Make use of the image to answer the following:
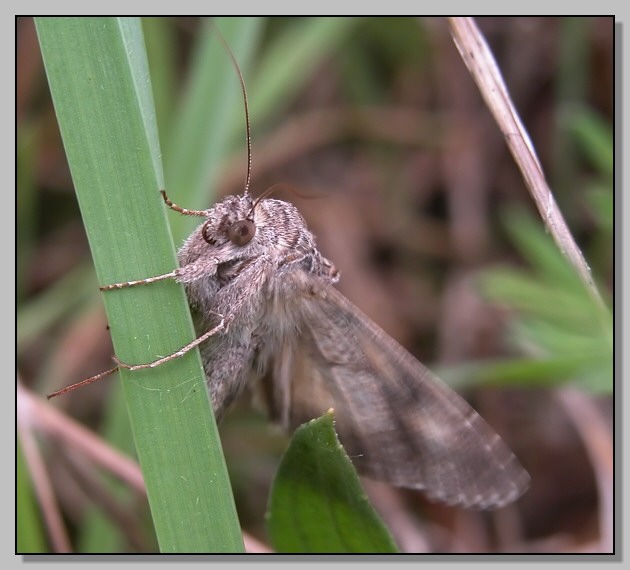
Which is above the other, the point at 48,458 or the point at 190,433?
the point at 190,433

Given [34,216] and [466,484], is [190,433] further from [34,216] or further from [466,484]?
[34,216]

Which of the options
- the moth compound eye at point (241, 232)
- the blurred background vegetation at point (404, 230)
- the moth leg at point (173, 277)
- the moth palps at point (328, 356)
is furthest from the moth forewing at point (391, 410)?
the blurred background vegetation at point (404, 230)

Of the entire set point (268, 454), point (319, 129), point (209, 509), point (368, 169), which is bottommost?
point (268, 454)

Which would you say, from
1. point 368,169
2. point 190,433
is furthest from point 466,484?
point 368,169

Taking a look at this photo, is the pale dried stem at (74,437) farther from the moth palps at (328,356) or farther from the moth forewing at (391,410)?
the moth forewing at (391,410)

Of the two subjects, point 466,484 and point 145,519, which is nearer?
point 466,484

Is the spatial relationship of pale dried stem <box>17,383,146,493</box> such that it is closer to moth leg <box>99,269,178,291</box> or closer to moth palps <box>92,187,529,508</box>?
moth palps <box>92,187,529,508</box>

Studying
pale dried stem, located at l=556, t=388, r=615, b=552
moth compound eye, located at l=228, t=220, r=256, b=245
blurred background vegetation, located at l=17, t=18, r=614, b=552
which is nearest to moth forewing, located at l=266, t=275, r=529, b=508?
moth compound eye, located at l=228, t=220, r=256, b=245

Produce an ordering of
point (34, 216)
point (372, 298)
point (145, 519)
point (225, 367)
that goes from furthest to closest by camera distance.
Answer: point (372, 298)
point (34, 216)
point (145, 519)
point (225, 367)
